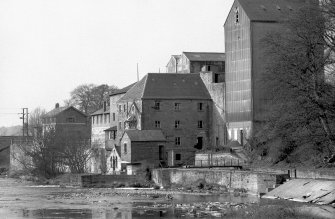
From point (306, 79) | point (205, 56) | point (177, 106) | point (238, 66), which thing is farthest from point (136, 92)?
point (306, 79)

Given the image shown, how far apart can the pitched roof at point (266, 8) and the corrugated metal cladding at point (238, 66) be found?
63 centimetres

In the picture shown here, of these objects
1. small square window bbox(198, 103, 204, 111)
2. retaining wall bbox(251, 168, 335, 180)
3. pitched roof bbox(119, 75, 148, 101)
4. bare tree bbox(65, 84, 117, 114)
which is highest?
bare tree bbox(65, 84, 117, 114)

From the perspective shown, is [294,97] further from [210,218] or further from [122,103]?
[122,103]

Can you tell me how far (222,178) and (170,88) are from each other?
3043cm

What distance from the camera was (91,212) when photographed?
4322 centimetres

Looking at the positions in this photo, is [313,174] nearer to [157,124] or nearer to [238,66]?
[238,66]

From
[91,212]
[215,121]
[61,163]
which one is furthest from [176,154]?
[91,212]

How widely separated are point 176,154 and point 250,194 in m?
32.4

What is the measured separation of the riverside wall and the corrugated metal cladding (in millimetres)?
14507

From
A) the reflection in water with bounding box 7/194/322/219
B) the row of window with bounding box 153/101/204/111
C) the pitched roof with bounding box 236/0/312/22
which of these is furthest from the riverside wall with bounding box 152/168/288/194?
the pitched roof with bounding box 236/0/312/22

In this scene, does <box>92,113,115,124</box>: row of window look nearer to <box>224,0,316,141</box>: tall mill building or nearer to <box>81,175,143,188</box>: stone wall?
<box>224,0,316,141</box>: tall mill building

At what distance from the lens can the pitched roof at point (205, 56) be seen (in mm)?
97750

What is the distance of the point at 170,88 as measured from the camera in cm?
8812

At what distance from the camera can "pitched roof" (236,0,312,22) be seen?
77.8m
